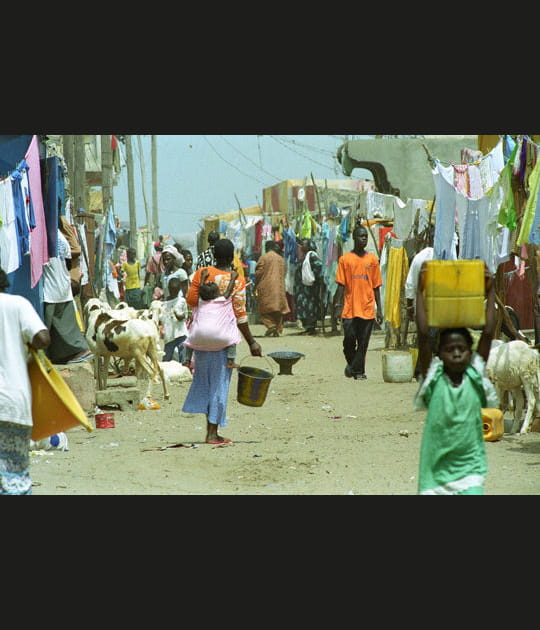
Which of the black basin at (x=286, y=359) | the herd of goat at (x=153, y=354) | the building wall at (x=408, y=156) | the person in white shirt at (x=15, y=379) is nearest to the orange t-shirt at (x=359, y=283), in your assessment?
the black basin at (x=286, y=359)

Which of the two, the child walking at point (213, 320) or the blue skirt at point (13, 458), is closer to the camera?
the blue skirt at point (13, 458)

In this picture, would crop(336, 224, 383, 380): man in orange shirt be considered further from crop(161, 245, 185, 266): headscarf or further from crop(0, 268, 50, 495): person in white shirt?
crop(0, 268, 50, 495): person in white shirt

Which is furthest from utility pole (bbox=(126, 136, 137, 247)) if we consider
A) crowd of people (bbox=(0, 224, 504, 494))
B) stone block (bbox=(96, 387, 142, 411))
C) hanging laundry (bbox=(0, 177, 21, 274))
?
hanging laundry (bbox=(0, 177, 21, 274))

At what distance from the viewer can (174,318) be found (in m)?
13.2

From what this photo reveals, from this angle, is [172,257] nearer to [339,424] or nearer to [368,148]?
[339,424]

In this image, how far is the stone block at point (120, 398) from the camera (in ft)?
34.3

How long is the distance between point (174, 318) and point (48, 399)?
25.8 feet

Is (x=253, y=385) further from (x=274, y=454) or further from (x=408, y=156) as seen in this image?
(x=408, y=156)

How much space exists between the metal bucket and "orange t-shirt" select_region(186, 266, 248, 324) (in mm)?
457

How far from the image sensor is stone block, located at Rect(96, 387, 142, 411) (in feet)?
34.3

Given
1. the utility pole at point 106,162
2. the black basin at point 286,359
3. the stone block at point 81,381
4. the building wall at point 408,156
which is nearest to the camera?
the stone block at point 81,381

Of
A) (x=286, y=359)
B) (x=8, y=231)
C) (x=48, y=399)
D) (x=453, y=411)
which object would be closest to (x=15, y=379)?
(x=48, y=399)

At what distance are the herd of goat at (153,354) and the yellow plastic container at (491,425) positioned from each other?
0.26 metres

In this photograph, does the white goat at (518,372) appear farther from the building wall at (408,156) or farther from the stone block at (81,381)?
the building wall at (408,156)
